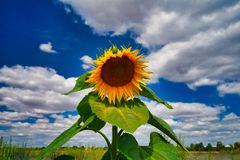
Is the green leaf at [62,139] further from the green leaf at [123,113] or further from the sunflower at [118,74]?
the sunflower at [118,74]

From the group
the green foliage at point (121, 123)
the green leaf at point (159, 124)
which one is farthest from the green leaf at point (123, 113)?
the green leaf at point (159, 124)

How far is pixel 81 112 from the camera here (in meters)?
2.33

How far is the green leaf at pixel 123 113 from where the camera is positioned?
1984 mm

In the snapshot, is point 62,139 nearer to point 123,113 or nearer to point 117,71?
point 123,113

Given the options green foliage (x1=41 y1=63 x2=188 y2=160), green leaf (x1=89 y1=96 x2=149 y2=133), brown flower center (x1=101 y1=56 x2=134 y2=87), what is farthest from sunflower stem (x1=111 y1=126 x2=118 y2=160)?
brown flower center (x1=101 y1=56 x2=134 y2=87)

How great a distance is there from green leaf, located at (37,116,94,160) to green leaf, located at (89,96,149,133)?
92mm

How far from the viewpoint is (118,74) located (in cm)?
230

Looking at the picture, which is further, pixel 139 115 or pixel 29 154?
pixel 29 154

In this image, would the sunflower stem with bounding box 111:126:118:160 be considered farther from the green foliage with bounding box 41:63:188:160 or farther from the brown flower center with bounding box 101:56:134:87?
the brown flower center with bounding box 101:56:134:87

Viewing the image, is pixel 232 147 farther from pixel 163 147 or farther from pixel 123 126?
pixel 123 126

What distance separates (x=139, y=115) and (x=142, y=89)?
0.30 m

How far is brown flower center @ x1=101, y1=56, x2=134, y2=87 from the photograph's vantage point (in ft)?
7.46

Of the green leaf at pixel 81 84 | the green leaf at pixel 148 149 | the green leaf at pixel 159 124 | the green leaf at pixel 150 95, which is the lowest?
the green leaf at pixel 148 149

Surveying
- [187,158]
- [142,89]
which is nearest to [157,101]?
[142,89]
